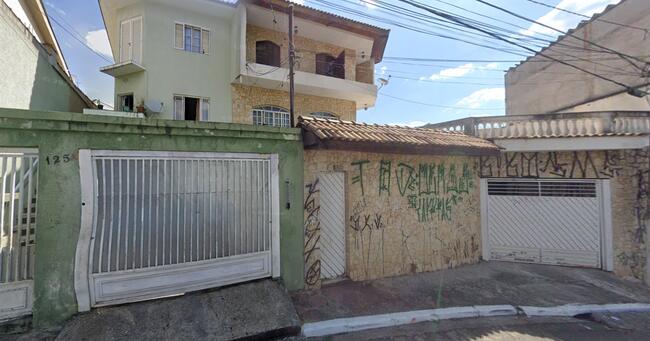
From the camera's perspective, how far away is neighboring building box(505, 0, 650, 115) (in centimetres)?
1160

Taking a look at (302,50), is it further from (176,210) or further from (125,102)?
(176,210)

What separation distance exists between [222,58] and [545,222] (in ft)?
41.3

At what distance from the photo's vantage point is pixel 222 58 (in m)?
11.1

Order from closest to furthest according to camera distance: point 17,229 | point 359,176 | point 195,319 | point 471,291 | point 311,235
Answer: point 17,229, point 195,319, point 311,235, point 471,291, point 359,176

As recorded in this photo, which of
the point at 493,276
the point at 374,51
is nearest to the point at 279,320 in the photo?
the point at 493,276

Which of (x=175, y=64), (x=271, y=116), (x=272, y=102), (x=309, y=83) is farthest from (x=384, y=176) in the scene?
(x=175, y=64)

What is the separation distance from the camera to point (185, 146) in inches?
154

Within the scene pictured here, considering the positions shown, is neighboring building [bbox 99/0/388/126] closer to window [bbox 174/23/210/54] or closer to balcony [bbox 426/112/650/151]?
window [bbox 174/23/210/54]

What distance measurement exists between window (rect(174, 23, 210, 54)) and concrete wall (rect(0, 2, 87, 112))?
4.37m

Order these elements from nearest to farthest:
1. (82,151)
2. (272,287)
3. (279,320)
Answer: (82,151)
(279,320)
(272,287)

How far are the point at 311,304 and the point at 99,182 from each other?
363cm

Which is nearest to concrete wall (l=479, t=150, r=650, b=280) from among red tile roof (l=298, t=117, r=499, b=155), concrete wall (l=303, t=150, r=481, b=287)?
red tile roof (l=298, t=117, r=499, b=155)

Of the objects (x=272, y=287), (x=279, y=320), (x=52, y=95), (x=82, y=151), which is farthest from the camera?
(x=52, y=95)

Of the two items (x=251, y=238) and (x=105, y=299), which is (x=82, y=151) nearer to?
(x=105, y=299)
